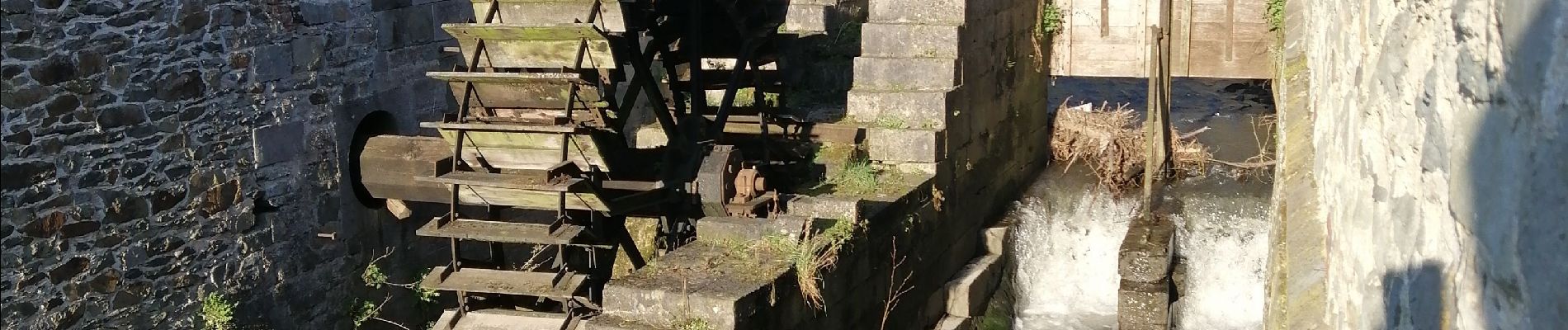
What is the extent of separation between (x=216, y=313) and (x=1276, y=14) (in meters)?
6.87

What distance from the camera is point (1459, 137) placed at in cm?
207

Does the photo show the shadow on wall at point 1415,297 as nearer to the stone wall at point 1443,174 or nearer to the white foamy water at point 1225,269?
the stone wall at point 1443,174

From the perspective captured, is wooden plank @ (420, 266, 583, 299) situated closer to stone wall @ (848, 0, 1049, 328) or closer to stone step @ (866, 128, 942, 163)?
stone wall @ (848, 0, 1049, 328)

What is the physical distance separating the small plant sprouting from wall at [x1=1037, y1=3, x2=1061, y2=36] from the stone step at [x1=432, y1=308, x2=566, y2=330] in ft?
14.7

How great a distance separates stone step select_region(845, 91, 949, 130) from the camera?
7559mm

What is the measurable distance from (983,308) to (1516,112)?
6580 mm

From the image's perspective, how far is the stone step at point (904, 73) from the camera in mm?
7637

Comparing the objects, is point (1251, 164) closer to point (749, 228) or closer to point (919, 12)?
point (919, 12)

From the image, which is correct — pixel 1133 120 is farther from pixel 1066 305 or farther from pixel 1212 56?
pixel 1066 305

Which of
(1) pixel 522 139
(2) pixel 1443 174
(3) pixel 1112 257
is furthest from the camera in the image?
(3) pixel 1112 257

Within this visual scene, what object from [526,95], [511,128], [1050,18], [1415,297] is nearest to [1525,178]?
[1415,297]

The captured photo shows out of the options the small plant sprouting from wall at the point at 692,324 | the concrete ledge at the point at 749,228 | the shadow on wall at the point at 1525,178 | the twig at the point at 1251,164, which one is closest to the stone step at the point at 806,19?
the concrete ledge at the point at 749,228

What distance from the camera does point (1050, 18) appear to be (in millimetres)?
9547

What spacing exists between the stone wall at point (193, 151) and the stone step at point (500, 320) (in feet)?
4.91
